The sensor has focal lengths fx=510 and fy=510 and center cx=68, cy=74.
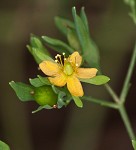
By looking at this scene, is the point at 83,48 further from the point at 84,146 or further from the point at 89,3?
the point at 89,3

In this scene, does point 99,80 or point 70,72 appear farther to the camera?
point 70,72

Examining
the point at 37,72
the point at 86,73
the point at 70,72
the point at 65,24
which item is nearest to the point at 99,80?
the point at 86,73

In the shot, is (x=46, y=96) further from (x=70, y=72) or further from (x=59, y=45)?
(x=59, y=45)

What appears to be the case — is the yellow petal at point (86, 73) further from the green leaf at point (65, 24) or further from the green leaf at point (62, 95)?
the green leaf at point (65, 24)

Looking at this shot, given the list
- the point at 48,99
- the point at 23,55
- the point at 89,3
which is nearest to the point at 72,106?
the point at 23,55

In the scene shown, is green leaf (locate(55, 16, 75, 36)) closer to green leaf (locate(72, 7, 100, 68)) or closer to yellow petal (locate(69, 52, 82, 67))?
green leaf (locate(72, 7, 100, 68))

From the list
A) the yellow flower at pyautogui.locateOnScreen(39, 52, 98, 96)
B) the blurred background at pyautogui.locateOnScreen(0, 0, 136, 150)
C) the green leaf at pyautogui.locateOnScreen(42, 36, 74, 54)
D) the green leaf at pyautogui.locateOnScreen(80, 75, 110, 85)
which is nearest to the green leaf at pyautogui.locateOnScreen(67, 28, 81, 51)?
the green leaf at pyautogui.locateOnScreen(42, 36, 74, 54)
